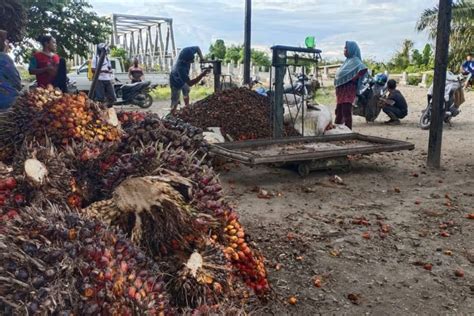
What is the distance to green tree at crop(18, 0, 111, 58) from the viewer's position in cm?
1157

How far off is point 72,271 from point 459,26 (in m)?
26.1

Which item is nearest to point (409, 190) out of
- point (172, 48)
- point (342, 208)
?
point (342, 208)

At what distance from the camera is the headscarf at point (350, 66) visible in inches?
325

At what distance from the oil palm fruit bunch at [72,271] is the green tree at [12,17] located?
640 centimetres

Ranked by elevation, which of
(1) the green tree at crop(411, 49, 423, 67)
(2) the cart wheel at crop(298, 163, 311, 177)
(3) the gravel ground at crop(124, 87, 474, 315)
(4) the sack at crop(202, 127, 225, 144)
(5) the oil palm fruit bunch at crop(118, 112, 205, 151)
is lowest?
(3) the gravel ground at crop(124, 87, 474, 315)

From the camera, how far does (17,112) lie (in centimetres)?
343

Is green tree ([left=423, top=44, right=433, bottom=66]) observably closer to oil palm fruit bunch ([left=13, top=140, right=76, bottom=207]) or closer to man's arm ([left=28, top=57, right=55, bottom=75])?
man's arm ([left=28, top=57, right=55, bottom=75])

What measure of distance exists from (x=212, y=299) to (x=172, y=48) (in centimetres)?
2922

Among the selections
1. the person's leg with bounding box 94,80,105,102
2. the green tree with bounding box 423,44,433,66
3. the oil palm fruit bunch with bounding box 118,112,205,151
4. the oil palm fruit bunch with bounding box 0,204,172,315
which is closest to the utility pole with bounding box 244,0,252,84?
the person's leg with bounding box 94,80,105,102

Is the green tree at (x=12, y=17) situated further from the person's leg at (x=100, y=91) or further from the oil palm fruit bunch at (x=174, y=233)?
the oil palm fruit bunch at (x=174, y=233)

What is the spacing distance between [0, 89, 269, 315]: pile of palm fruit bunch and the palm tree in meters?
23.7

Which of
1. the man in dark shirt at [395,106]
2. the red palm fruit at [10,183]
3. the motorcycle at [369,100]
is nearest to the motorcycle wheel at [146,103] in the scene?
the motorcycle at [369,100]

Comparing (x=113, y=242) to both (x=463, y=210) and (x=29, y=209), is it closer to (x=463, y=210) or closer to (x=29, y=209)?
(x=29, y=209)

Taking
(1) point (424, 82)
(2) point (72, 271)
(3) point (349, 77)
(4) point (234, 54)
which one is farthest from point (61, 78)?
(4) point (234, 54)
